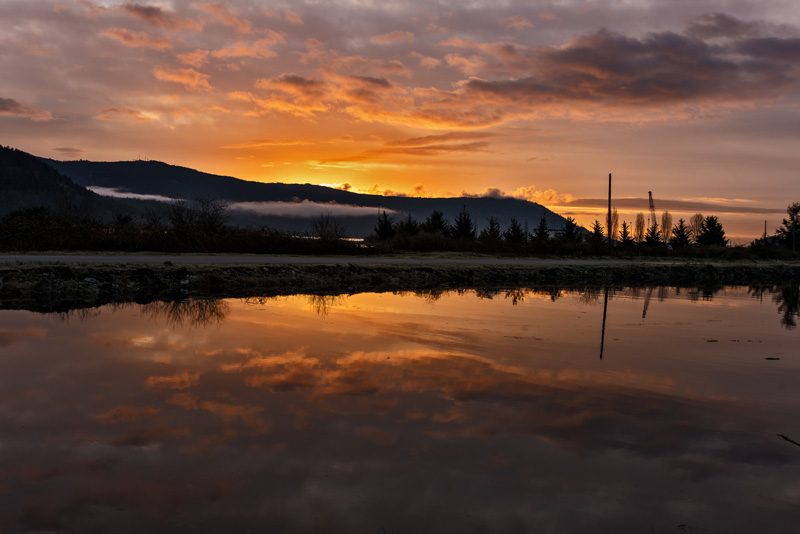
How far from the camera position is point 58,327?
39.7 ft

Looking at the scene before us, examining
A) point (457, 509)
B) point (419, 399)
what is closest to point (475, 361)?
point (419, 399)

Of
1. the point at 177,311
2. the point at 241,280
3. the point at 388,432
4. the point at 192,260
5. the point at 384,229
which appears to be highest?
the point at 384,229

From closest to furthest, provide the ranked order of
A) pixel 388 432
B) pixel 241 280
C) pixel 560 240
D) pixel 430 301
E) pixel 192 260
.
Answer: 1. pixel 388 432
2. pixel 430 301
3. pixel 241 280
4. pixel 192 260
5. pixel 560 240

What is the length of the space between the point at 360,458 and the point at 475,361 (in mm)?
4506

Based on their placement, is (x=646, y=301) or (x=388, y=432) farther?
(x=646, y=301)

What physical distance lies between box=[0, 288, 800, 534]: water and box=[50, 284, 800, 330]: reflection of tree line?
202cm

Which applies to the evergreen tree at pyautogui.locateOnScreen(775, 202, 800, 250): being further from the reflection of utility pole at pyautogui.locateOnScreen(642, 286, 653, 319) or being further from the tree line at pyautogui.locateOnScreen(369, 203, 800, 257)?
the reflection of utility pole at pyautogui.locateOnScreen(642, 286, 653, 319)

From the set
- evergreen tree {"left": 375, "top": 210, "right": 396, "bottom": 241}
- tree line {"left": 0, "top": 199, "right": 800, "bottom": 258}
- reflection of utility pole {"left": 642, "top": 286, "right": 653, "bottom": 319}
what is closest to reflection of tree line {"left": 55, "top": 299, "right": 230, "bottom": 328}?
reflection of utility pole {"left": 642, "top": 286, "right": 653, "bottom": 319}

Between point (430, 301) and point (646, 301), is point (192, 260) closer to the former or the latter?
point (430, 301)

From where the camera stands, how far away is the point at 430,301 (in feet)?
62.2

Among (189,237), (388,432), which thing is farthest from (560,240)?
(388,432)

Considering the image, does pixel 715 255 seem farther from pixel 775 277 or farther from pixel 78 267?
pixel 78 267

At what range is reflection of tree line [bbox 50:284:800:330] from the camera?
1395 cm

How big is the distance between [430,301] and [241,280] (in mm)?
7993
